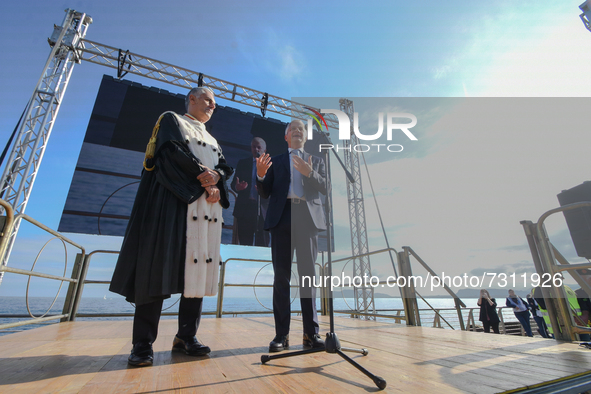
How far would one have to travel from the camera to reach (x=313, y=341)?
148cm

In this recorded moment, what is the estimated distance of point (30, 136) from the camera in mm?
5469

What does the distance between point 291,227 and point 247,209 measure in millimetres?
5178

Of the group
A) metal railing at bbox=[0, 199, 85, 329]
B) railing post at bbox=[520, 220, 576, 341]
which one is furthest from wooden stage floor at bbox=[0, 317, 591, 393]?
metal railing at bbox=[0, 199, 85, 329]

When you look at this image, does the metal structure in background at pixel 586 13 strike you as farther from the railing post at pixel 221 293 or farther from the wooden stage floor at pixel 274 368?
the railing post at pixel 221 293

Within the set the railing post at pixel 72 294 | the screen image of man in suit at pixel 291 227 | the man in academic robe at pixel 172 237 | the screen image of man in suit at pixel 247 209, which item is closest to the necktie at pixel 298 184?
the screen image of man in suit at pixel 291 227

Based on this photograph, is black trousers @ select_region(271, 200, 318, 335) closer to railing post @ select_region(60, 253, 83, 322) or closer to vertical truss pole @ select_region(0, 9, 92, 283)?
railing post @ select_region(60, 253, 83, 322)

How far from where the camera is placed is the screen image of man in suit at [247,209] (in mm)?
6543

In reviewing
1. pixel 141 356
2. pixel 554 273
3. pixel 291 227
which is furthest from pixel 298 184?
pixel 554 273

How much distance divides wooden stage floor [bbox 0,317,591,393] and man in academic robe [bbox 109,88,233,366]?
18 cm

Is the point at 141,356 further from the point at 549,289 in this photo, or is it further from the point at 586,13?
the point at 586,13

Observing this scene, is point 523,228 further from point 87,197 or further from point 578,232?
point 87,197

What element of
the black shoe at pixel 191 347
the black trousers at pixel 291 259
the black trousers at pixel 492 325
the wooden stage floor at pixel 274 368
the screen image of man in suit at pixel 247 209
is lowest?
the black trousers at pixel 492 325

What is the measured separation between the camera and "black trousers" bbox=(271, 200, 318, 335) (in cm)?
151

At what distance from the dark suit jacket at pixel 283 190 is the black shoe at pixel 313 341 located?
0.60 metres
